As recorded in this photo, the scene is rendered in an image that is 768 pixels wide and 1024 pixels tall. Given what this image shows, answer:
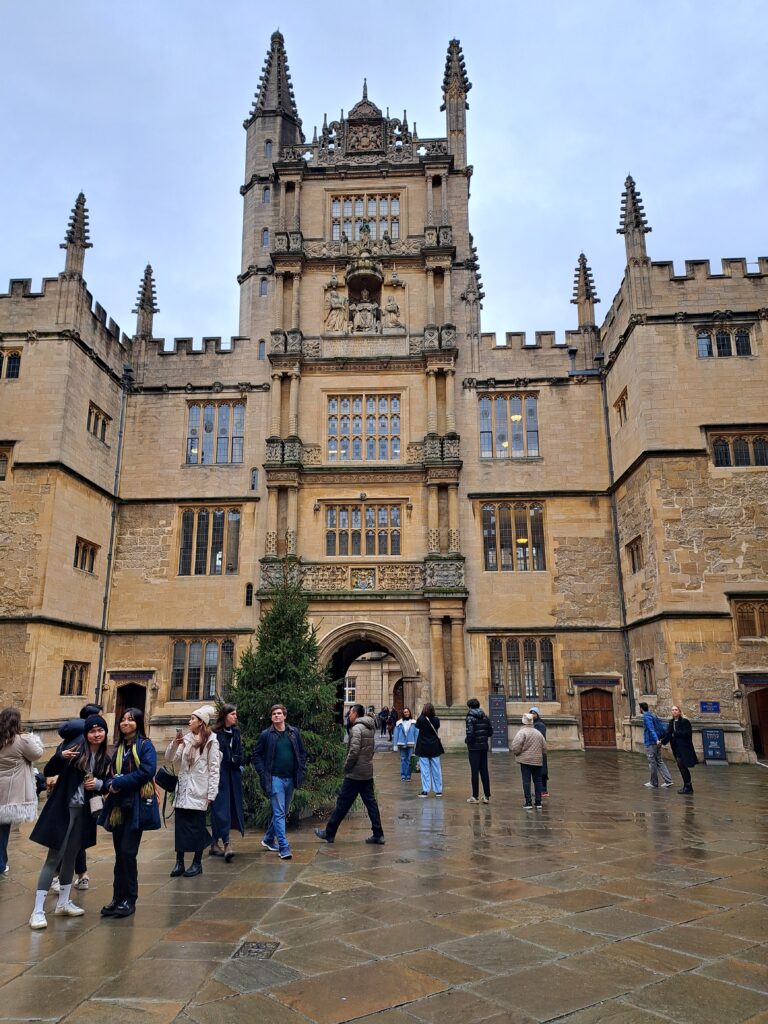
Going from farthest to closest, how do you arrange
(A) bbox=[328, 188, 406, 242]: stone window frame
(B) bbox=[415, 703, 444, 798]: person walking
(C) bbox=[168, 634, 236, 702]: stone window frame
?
(A) bbox=[328, 188, 406, 242]: stone window frame, (C) bbox=[168, 634, 236, 702]: stone window frame, (B) bbox=[415, 703, 444, 798]: person walking

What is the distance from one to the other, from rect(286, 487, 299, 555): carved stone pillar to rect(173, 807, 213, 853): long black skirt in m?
16.9

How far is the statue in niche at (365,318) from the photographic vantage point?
2730cm

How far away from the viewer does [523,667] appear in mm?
24156

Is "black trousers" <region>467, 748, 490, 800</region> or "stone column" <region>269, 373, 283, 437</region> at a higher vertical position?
"stone column" <region>269, 373, 283, 437</region>

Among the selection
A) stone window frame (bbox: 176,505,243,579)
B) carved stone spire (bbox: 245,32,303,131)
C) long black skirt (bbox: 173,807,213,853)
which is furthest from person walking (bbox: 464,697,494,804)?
carved stone spire (bbox: 245,32,303,131)

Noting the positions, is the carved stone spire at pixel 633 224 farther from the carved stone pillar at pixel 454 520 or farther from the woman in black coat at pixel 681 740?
the woman in black coat at pixel 681 740

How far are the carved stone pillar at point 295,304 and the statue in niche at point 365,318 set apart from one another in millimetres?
2068

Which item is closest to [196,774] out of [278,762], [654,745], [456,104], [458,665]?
[278,762]

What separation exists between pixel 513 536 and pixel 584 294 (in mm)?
10117

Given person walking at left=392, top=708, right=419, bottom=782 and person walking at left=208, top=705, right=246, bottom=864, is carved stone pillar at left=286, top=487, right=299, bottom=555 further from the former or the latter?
person walking at left=208, top=705, right=246, bottom=864

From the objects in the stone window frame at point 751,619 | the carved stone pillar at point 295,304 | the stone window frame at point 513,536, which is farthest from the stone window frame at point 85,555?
the stone window frame at point 751,619

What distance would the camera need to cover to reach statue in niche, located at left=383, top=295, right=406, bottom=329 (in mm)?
27406

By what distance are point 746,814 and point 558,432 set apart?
16.3 m

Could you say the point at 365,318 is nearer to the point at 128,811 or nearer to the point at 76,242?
the point at 76,242
